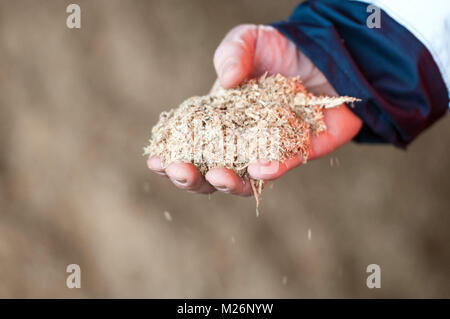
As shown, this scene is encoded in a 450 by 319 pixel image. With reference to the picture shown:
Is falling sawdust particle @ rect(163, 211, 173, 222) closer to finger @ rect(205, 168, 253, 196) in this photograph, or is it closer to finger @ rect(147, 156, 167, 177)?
finger @ rect(147, 156, 167, 177)

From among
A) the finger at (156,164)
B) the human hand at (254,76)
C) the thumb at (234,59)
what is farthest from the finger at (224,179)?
the thumb at (234,59)

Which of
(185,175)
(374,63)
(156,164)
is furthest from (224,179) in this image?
(374,63)

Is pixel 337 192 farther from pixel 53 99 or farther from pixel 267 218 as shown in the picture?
pixel 53 99

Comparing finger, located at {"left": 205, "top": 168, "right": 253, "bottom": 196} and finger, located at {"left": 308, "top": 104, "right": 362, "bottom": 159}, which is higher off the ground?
finger, located at {"left": 308, "top": 104, "right": 362, "bottom": 159}

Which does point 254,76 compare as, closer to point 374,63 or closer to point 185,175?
point 374,63

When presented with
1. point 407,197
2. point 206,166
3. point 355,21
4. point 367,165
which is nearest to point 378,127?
point 355,21

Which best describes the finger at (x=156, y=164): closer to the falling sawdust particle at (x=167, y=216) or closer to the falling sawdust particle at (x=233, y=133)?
the falling sawdust particle at (x=233, y=133)

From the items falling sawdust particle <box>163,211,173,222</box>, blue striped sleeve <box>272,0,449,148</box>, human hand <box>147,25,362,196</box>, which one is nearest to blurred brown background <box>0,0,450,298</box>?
falling sawdust particle <box>163,211,173,222</box>
